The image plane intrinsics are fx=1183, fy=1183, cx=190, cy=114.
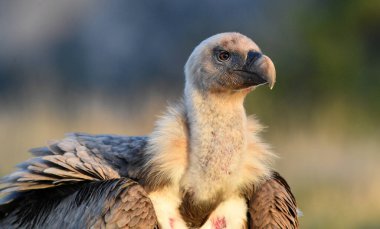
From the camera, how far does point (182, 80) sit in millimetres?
17719

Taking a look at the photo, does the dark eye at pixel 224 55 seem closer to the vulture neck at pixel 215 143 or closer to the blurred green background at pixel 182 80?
the vulture neck at pixel 215 143

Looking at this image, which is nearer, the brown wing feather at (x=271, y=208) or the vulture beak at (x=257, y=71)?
the vulture beak at (x=257, y=71)

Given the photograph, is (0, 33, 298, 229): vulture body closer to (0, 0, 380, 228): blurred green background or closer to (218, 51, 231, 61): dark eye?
(218, 51, 231, 61): dark eye

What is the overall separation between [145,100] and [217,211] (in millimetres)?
9663

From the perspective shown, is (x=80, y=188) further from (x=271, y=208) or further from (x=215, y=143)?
(x=271, y=208)

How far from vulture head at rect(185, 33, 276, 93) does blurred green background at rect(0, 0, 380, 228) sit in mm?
4692

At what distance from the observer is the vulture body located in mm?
7305

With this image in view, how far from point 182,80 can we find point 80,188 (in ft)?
34.0

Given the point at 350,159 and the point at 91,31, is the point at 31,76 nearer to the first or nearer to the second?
the point at 91,31

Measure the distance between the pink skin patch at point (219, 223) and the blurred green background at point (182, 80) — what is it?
4.47 metres

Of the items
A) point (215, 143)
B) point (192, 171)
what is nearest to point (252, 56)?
point (215, 143)

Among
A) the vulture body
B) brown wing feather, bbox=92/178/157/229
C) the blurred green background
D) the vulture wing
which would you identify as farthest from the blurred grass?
brown wing feather, bbox=92/178/157/229

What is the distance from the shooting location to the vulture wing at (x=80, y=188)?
7.11 m

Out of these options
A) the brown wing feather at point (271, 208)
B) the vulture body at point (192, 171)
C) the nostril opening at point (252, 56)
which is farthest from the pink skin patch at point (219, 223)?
the nostril opening at point (252, 56)
